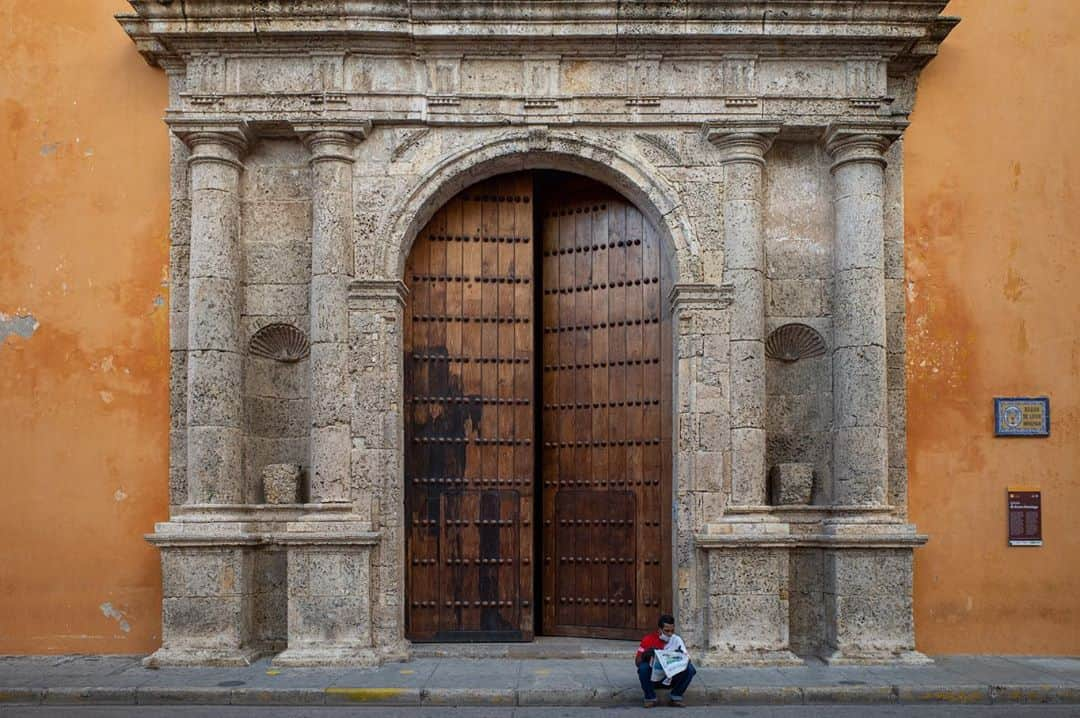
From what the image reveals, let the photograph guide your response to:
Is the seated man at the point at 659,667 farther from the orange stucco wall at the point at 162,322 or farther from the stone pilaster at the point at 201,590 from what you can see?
the stone pilaster at the point at 201,590

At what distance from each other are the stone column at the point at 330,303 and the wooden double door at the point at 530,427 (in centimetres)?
73

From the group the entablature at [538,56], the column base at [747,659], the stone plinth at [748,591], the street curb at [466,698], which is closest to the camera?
the street curb at [466,698]

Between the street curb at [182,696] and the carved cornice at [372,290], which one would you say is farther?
the carved cornice at [372,290]

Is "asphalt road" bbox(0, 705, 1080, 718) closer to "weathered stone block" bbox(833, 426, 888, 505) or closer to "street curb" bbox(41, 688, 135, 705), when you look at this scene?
"street curb" bbox(41, 688, 135, 705)

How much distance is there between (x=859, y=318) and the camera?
923 cm

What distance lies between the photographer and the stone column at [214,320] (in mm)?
9148

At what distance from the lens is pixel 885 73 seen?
30.9ft

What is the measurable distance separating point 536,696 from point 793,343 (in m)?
3.70

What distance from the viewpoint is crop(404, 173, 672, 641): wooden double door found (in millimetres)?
9695

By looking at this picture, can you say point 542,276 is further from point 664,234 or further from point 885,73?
point 885,73

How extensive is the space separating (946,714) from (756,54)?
528 cm

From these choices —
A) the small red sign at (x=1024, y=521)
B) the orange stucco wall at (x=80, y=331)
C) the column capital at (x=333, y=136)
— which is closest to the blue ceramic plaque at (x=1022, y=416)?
the small red sign at (x=1024, y=521)

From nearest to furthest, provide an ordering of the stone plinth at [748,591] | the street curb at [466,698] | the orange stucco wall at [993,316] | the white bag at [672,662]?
the white bag at [672,662] < the street curb at [466,698] < the stone plinth at [748,591] < the orange stucco wall at [993,316]

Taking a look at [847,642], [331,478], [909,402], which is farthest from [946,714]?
[331,478]
